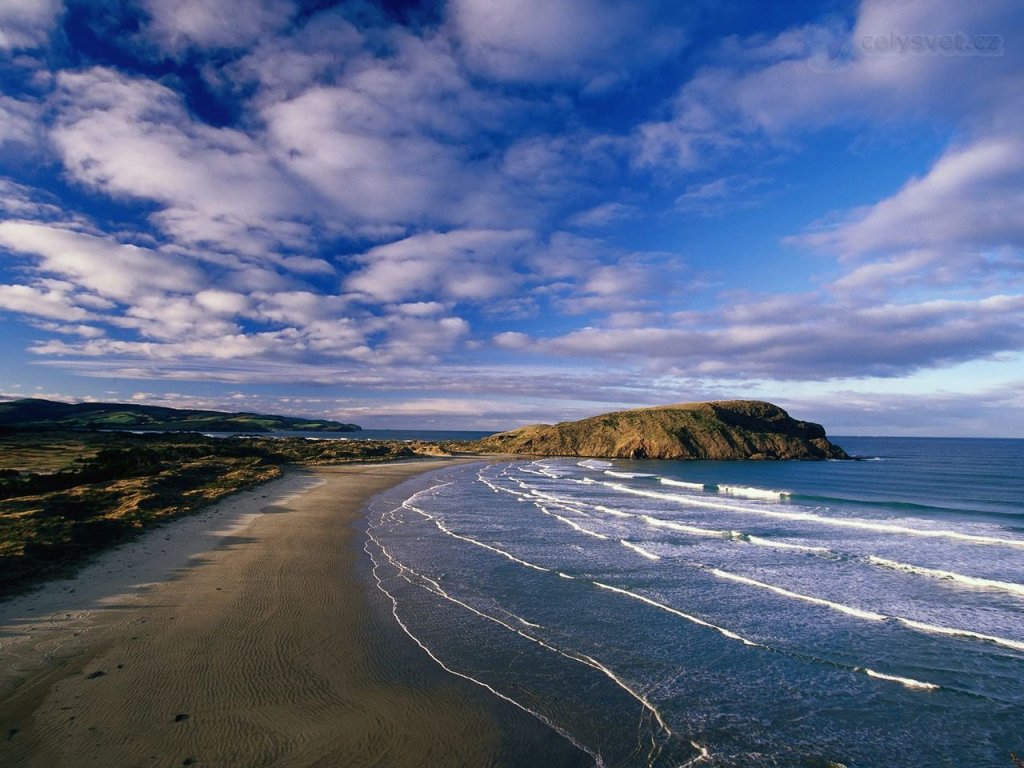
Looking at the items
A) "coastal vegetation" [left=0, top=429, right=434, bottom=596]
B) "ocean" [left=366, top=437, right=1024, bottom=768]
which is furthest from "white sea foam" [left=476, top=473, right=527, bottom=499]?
"coastal vegetation" [left=0, top=429, right=434, bottom=596]

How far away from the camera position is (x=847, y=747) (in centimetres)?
712

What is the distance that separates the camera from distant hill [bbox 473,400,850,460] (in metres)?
83.7

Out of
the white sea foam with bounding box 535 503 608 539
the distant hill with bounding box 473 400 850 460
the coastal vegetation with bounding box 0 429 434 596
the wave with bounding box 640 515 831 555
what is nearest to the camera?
the coastal vegetation with bounding box 0 429 434 596

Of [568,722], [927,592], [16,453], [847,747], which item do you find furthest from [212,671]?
[16,453]

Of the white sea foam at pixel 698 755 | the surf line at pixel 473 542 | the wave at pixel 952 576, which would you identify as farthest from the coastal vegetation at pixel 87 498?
the wave at pixel 952 576

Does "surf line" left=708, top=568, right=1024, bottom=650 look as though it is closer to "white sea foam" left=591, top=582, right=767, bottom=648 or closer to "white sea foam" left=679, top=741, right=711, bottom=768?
"white sea foam" left=591, top=582, right=767, bottom=648

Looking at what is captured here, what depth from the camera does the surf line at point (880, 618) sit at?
10898mm

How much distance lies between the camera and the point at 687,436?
84.3 m

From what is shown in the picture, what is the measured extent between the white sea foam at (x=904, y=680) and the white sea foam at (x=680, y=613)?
5.98 ft

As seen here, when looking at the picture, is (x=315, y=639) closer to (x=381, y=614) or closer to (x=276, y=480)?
(x=381, y=614)

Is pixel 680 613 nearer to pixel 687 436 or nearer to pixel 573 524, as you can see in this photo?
pixel 573 524

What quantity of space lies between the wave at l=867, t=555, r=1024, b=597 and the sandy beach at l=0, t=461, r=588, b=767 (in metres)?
15.6

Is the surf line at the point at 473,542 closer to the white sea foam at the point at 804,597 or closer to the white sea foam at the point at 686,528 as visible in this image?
the white sea foam at the point at 804,597

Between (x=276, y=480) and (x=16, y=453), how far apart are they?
1032 inches
